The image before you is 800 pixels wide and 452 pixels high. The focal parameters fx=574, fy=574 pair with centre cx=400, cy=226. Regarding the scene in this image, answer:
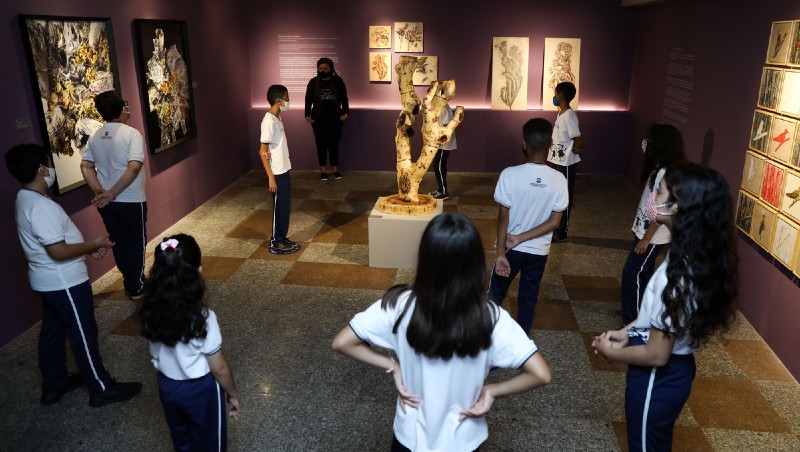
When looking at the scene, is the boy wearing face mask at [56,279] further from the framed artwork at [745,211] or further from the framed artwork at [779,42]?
the framed artwork at [779,42]

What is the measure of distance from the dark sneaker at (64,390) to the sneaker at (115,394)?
24cm

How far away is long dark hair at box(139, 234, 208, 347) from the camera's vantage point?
2.29 metres

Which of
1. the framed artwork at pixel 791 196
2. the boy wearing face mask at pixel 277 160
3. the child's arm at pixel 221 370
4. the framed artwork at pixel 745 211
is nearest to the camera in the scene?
the child's arm at pixel 221 370

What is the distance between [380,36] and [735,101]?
18.7ft

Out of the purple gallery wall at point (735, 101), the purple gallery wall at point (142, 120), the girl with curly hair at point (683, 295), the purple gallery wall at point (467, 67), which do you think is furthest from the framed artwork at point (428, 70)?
the girl with curly hair at point (683, 295)

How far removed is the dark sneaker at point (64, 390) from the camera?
360cm

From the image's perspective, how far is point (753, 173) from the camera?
14.8 feet

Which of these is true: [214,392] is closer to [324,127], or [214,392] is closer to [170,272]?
[170,272]

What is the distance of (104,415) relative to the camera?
Answer: 350cm

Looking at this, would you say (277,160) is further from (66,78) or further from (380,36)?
(380,36)

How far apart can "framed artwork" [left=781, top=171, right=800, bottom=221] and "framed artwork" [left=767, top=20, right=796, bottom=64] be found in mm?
881

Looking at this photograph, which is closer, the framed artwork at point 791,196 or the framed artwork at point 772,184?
the framed artwork at point 791,196

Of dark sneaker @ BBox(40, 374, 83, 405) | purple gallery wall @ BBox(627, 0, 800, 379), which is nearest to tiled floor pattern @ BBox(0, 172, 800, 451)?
dark sneaker @ BBox(40, 374, 83, 405)

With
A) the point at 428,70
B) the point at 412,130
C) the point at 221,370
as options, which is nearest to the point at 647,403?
the point at 221,370
